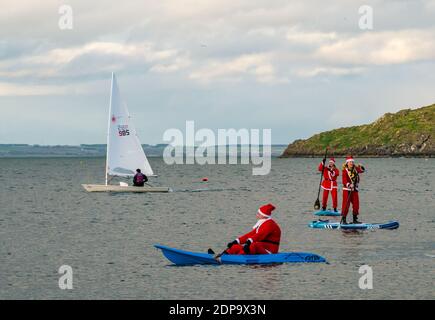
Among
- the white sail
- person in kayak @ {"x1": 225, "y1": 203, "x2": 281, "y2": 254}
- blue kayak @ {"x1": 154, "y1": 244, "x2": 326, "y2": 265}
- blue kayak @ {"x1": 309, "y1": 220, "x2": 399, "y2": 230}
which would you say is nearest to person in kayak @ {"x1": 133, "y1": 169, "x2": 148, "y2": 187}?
the white sail

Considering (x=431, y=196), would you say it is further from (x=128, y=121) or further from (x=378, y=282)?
(x=378, y=282)

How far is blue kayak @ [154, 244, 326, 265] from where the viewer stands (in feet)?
94.2

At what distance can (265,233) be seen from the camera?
1123 inches

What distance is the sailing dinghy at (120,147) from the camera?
6762 centimetres

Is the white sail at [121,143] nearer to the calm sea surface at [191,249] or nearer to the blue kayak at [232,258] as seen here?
the calm sea surface at [191,249]

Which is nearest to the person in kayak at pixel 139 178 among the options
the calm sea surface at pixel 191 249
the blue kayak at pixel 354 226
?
the calm sea surface at pixel 191 249

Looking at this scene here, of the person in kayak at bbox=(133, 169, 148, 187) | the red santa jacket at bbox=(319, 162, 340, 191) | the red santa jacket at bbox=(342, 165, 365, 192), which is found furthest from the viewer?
the person in kayak at bbox=(133, 169, 148, 187)

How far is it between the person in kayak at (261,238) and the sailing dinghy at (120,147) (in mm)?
38782

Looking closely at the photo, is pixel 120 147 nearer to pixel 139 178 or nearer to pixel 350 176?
pixel 139 178

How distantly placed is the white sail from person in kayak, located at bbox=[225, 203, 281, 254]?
130ft

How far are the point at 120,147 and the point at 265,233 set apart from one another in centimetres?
4112

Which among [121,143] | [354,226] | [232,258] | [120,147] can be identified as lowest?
[232,258]

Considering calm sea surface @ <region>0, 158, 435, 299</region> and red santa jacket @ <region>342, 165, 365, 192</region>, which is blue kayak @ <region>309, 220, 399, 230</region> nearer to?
calm sea surface @ <region>0, 158, 435, 299</region>

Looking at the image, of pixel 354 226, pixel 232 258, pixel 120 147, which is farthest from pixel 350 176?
pixel 120 147
